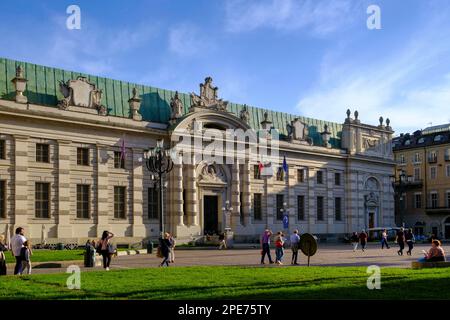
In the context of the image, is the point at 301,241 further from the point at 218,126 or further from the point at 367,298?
the point at 218,126

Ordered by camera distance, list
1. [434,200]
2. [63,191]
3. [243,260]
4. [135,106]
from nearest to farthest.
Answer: [243,260] < [63,191] < [135,106] < [434,200]

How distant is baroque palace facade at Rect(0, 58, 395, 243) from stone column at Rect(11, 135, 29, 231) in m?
0.07

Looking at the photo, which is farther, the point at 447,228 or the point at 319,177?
the point at 447,228

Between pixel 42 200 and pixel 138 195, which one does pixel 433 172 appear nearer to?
pixel 138 195

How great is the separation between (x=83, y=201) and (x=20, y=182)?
220 inches

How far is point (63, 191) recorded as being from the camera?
4631 cm

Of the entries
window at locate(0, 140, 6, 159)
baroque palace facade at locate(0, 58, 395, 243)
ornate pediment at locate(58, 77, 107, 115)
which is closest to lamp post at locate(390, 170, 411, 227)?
baroque palace facade at locate(0, 58, 395, 243)

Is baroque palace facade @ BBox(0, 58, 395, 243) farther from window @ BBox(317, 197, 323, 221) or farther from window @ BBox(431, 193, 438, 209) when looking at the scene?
window @ BBox(431, 193, 438, 209)

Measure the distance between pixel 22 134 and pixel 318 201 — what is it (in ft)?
115

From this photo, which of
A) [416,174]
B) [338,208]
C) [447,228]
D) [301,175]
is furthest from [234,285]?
[416,174]

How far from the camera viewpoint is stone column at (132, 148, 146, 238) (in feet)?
166

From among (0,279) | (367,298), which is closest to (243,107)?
(0,279)

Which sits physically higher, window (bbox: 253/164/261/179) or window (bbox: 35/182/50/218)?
window (bbox: 253/164/261/179)

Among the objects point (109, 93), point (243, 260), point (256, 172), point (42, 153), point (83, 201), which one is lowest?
point (243, 260)
